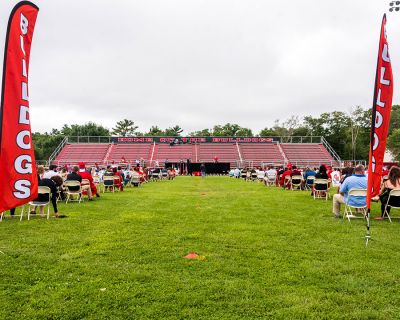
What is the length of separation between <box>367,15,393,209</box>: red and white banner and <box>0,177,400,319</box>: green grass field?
154 cm

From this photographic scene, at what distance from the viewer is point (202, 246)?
19.7ft

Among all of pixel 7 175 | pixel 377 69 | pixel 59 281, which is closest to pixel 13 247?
pixel 7 175

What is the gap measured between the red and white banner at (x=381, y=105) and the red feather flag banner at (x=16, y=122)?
18.0ft

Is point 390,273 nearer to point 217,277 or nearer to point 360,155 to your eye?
point 217,277

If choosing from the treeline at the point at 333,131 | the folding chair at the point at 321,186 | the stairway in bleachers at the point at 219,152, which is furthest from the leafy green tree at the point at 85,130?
the folding chair at the point at 321,186

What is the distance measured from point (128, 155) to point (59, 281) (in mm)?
49075

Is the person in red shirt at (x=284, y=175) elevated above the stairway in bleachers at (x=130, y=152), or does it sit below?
below

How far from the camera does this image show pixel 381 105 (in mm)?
6098

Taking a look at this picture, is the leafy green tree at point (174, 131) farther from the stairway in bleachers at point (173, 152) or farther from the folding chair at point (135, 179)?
the folding chair at point (135, 179)

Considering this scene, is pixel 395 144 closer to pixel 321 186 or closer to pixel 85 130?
pixel 321 186

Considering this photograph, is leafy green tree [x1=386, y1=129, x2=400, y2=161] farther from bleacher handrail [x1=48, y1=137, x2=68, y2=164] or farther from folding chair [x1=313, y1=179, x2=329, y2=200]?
bleacher handrail [x1=48, y1=137, x2=68, y2=164]

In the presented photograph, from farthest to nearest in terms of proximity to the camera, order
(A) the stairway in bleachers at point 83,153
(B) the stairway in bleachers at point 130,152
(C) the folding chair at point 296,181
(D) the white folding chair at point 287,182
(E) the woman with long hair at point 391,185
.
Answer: (B) the stairway in bleachers at point 130,152 → (A) the stairway in bleachers at point 83,153 → (D) the white folding chair at point 287,182 → (C) the folding chair at point 296,181 → (E) the woman with long hair at point 391,185

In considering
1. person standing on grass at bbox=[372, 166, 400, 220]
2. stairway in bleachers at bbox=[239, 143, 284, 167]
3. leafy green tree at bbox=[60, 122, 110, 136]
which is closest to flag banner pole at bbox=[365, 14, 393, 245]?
person standing on grass at bbox=[372, 166, 400, 220]

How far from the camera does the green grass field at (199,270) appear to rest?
359 cm
